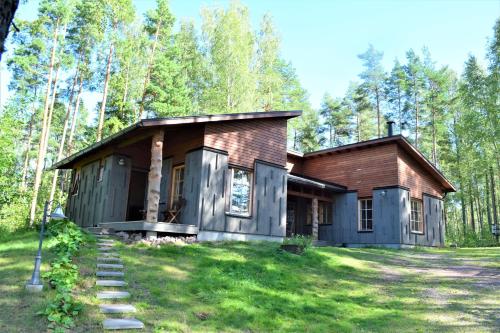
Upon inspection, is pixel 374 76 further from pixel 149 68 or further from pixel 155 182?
pixel 155 182

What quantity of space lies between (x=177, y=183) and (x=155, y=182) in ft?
7.57

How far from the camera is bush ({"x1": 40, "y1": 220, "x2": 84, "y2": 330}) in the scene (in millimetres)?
5098

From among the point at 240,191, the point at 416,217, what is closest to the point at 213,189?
the point at 240,191

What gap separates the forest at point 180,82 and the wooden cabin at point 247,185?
6.05 meters

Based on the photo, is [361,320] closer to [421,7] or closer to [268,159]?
[268,159]

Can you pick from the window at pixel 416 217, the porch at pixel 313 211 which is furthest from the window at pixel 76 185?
the window at pixel 416 217

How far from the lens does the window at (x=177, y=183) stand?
12594mm

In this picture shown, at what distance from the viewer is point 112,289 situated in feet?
21.6

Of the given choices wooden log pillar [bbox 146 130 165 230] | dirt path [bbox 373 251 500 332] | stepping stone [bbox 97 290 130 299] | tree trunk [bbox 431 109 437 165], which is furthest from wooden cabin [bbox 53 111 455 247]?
tree trunk [bbox 431 109 437 165]

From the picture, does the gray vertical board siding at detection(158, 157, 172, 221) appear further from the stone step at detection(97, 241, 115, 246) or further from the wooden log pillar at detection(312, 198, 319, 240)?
the wooden log pillar at detection(312, 198, 319, 240)

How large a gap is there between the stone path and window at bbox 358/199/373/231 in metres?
12.0

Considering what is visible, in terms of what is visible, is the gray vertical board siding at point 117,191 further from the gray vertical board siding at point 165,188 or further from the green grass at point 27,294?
the green grass at point 27,294

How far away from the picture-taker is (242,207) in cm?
1249

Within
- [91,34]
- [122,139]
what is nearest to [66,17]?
[91,34]
